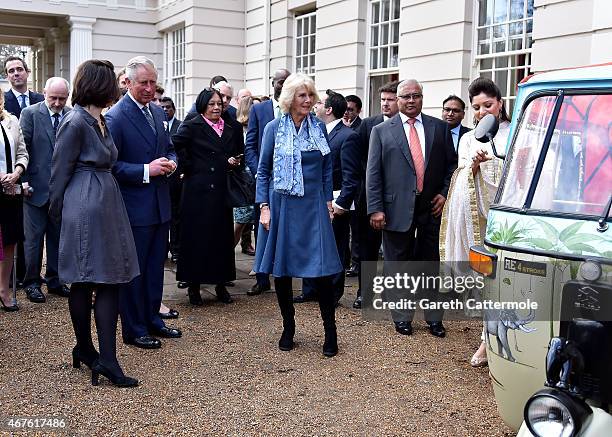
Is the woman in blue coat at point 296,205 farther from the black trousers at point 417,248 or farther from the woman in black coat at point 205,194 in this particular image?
the woman in black coat at point 205,194

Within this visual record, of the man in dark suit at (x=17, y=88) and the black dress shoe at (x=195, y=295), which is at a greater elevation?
the man in dark suit at (x=17, y=88)

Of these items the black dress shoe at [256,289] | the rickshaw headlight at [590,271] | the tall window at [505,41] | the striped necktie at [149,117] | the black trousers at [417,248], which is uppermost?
the tall window at [505,41]

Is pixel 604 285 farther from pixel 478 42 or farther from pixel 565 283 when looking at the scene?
pixel 478 42

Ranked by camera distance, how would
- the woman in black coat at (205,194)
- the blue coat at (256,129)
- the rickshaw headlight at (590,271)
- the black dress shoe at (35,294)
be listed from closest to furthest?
the rickshaw headlight at (590,271) < the woman in black coat at (205,194) < the black dress shoe at (35,294) < the blue coat at (256,129)

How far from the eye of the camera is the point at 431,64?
1117 cm

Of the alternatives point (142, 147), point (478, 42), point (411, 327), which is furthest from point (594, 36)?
point (142, 147)

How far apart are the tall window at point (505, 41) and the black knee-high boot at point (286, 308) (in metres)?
5.44

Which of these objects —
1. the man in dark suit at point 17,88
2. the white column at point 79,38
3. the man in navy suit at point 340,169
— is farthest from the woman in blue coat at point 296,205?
the white column at point 79,38

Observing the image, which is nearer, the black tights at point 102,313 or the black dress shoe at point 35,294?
the black tights at point 102,313

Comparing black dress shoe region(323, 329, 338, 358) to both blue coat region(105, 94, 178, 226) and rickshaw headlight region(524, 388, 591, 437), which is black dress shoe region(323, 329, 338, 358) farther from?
rickshaw headlight region(524, 388, 591, 437)

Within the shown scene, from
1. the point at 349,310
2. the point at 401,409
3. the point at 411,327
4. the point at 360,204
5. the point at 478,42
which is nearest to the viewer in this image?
the point at 401,409

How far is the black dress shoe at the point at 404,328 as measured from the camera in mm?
6285

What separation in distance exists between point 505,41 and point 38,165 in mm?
6473

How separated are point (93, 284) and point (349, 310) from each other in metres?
3.12
